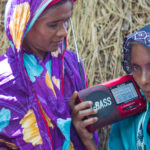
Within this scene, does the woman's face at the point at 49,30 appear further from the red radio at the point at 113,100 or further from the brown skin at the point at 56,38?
the red radio at the point at 113,100

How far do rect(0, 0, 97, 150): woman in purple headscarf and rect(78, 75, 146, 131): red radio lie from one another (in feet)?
0.13

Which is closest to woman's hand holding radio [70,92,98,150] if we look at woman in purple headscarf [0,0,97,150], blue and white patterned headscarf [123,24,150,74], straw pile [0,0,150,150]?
woman in purple headscarf [0,0,97,150]

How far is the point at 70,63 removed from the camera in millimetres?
1414

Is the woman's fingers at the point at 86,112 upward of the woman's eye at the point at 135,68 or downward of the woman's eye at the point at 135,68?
downward

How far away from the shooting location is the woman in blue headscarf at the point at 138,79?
3.92 feet

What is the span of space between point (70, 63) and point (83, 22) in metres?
0.73

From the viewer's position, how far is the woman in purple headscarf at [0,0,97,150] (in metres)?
1.20

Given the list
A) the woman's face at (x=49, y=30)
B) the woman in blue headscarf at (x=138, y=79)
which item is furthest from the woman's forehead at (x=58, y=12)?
the woman in blue headscarf at (x=138, y=79)

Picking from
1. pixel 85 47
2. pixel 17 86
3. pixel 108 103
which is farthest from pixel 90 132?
pixel 85 47

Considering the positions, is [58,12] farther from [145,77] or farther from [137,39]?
[145,77]

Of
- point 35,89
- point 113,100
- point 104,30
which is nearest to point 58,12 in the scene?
point 35,89

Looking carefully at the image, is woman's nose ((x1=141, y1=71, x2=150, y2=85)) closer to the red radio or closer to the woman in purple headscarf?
the red radio

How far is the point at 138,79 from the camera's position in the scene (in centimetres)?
123

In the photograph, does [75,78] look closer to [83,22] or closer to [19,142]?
[19,142]
